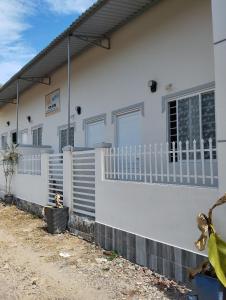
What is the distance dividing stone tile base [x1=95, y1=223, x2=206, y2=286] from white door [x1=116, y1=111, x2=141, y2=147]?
3.28m

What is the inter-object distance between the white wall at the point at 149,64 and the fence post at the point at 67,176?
1.99m

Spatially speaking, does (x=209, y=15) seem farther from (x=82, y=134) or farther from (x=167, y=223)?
(x=82, y=134)

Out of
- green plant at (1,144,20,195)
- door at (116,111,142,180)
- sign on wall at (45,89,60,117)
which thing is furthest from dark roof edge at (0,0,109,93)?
green plant at (1,144,20,195)

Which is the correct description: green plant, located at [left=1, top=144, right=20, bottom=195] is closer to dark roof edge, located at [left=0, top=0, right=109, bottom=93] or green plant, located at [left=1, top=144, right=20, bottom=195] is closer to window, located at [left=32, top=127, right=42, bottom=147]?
window, located at [left=32, top=127, right=42, bottom=147]

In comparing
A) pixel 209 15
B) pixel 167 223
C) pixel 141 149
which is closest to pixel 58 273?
pixel 167 223

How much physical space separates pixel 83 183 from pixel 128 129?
2472 millimetres

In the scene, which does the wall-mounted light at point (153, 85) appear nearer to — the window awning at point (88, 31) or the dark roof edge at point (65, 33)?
the window awning at point (88, 31)

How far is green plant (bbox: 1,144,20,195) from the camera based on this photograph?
1425 cm

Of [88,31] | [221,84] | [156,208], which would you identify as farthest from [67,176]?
[221,84]

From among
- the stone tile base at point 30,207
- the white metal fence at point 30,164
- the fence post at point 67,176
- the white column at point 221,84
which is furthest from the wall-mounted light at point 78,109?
the white column at point 221,84

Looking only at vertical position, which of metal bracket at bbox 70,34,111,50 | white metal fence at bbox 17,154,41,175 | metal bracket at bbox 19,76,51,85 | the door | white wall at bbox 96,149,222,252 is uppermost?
metal bracket at bbox 70,34,111,50

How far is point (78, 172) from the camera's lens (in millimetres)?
9141

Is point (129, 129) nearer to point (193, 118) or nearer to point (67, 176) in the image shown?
point (67, 176)

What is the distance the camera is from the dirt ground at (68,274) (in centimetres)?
537
